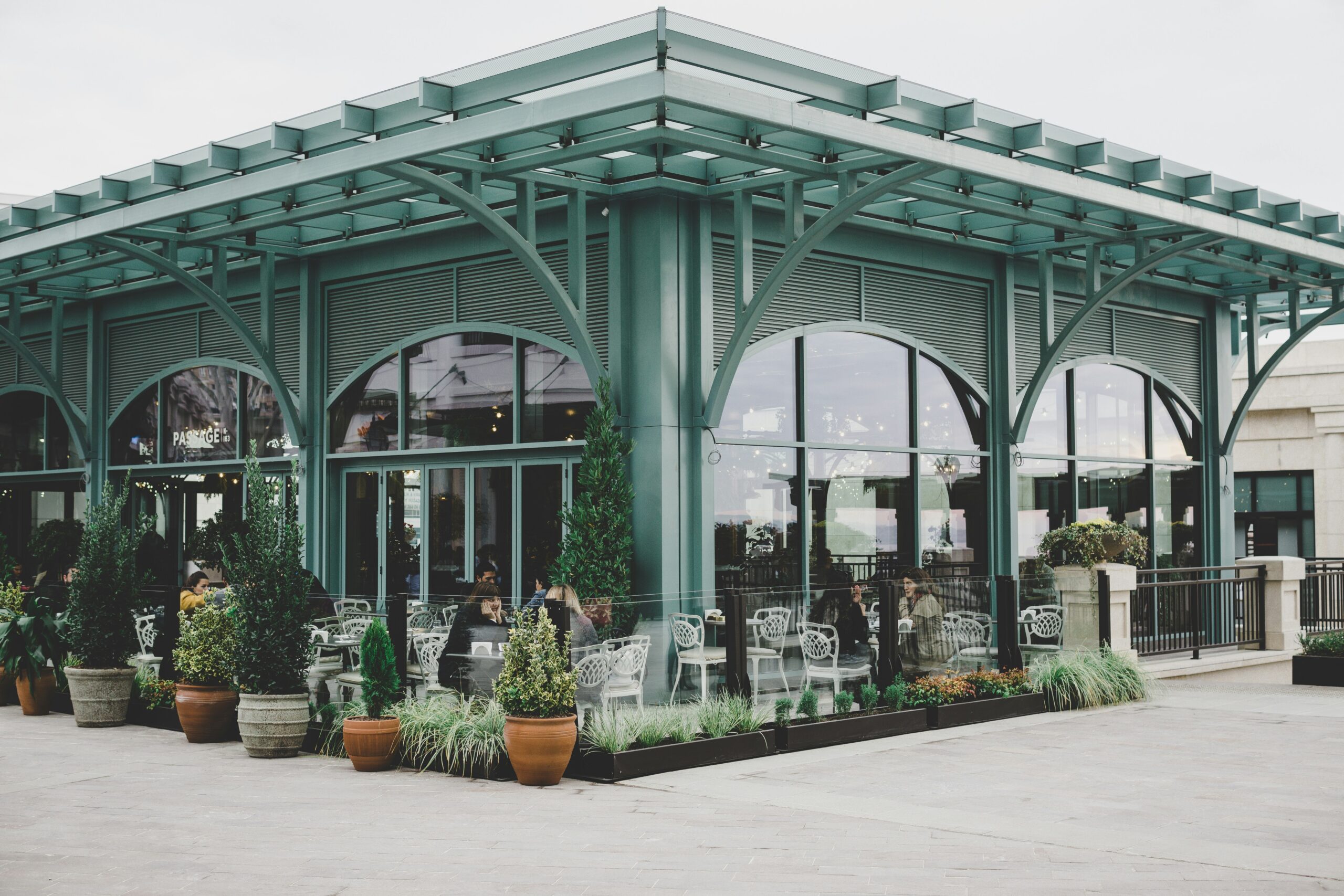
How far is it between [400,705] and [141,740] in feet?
9.63

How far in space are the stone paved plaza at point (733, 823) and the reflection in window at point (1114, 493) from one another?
7145 mm

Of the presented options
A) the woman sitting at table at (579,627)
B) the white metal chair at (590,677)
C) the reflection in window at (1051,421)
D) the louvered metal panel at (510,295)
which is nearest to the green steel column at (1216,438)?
the reflection in window at (1051,421)

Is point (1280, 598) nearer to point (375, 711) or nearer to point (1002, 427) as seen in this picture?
point (1002, 427)

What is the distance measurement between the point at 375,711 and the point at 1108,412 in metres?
12.6

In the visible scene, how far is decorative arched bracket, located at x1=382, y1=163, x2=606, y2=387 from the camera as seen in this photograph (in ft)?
37.5

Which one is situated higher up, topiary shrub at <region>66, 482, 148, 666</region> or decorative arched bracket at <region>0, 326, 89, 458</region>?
decorative arched bracket at <region>0, 326, 89, 458</region>

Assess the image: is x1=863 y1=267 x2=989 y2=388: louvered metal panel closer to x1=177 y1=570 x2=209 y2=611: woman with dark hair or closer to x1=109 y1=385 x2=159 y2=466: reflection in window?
x1=177 y1=570 x2=209 y2=611: woman with dark hair

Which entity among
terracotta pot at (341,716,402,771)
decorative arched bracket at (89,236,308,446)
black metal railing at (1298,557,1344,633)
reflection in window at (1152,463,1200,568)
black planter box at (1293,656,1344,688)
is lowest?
black planter box at (1293,656,1344,688)

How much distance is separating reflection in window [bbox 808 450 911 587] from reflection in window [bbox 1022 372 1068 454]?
267cm

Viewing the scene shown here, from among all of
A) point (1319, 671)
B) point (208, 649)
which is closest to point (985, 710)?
point (1319, 671)

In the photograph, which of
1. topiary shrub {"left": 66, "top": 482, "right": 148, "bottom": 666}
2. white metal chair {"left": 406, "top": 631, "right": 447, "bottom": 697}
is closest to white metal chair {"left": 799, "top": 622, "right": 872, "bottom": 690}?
white metal chair {"left": 406, "top": 631, "right": 447, "bottom": 697}

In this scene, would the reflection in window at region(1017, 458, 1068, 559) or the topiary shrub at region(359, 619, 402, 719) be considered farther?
the reflection in window at region(1017, 458, 1068, 559)

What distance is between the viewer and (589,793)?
9320mm

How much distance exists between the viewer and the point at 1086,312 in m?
15.5
